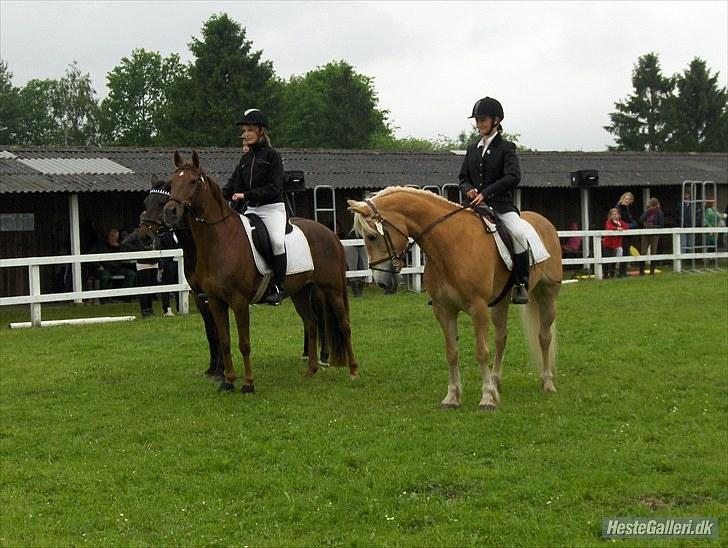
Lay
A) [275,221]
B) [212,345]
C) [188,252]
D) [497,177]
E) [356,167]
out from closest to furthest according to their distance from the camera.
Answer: [497,177] → [188,252] → [275,221] → [212,345] → [356,167]

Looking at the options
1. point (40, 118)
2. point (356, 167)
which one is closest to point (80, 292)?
point (356, 167)

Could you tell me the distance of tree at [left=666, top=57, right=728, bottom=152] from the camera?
76.1 meters

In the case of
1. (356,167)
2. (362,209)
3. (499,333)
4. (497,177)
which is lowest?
(499,333)

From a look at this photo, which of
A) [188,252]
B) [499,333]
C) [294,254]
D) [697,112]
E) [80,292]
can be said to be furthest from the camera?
[697,112]

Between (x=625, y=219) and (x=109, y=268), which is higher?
(x=625, y=219)

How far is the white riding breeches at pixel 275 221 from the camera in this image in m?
11.1

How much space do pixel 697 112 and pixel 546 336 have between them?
71155 millimetres

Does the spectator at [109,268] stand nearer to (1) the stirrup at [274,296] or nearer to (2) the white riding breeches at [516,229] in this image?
(1) the stirrup at [274,296]

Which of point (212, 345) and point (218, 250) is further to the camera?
point (212, 345)

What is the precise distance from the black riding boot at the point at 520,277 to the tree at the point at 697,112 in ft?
231

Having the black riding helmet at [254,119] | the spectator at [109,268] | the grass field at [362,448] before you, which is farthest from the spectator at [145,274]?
the black riding helmet at [254,119]

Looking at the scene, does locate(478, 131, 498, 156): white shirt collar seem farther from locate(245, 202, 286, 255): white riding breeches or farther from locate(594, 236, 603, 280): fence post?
locate(594, 236, 603, 280): fence post

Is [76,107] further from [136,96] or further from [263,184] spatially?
[263,184]

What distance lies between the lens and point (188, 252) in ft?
35.9
